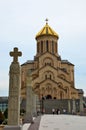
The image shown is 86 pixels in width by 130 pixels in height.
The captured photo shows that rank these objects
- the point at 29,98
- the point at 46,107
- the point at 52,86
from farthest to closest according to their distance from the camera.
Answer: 1. the point at 52,86
2. the point at 46,107
3. the point at 29,98

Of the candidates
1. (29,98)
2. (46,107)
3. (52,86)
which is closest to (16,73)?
(29,98)

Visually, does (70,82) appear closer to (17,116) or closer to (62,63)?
(62,63)

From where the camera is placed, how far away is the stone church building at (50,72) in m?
51.8

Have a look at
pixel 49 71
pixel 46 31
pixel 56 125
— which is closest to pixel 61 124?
pixel 56 125

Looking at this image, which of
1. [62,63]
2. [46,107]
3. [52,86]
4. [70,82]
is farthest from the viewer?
[62,63]

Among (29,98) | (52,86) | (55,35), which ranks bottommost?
(29,98)

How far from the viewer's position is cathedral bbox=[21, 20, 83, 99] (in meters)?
51.8

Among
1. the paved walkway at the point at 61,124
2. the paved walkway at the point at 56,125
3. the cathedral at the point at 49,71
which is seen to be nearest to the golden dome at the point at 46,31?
the cathedral at the point at 49,71

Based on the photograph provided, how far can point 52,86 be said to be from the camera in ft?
169

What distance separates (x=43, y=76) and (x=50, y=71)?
1533mm

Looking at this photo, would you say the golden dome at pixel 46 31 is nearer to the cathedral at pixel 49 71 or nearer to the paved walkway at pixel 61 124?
the cathedral at pixel 49 71

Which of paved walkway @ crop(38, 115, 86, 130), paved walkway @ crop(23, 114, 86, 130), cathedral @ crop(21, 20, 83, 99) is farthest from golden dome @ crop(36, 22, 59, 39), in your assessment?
paved walkway @ crop(23, 114, 86, 130)

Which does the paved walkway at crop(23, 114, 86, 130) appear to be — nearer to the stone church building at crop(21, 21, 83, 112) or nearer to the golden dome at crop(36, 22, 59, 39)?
the stone church building at crop(21, 21, 83, 112)

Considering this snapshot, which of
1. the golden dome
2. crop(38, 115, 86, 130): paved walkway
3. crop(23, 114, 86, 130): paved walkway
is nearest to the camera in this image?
crop(23, 114, 86, 130): paved walkway
